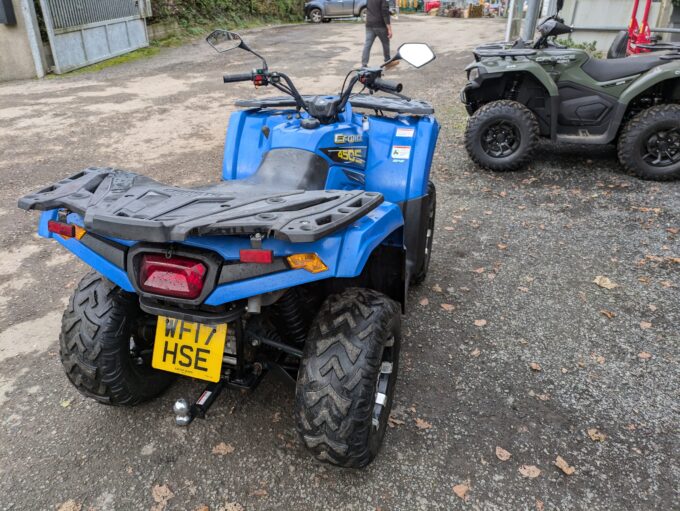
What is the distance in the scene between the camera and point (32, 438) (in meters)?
2.61

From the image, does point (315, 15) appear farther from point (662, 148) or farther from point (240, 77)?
point (240, 77)

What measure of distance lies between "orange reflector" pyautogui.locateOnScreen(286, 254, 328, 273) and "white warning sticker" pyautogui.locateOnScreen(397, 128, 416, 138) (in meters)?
1.60

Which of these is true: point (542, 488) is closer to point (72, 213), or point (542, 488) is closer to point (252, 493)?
point (252, 493)

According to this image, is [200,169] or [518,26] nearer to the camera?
[200,169]

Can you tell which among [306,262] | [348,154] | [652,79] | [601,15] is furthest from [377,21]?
[306,262]

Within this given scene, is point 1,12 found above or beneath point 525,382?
above

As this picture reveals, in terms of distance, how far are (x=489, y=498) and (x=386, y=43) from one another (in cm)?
1145

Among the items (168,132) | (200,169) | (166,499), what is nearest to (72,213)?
(166,499)

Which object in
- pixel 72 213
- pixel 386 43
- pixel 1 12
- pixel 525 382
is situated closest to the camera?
pixel 72 213

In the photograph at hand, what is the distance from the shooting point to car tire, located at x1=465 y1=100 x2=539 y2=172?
5828mm

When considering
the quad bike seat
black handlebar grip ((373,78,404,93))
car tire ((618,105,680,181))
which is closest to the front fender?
the quad bike seat

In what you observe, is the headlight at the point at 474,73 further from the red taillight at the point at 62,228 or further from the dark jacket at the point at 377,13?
the dark jacket at the point at 377,13

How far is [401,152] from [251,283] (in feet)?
5.43

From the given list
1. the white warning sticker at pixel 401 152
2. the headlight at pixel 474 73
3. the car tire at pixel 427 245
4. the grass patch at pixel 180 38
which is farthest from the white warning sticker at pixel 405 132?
the grass patch at pixel 180 38
